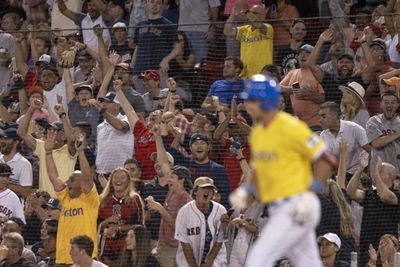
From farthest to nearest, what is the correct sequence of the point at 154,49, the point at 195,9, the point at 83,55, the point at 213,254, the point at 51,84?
the point at 195,9, the point at 83,55, the point at 51,84, the point at 154,49, the point at 213,254

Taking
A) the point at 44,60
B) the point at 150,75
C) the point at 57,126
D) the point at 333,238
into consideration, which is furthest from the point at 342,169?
the point at 44,60

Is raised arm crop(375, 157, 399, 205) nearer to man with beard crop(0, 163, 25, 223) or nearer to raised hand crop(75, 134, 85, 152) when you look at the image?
raised hand crop(75, 134, 85, 152)

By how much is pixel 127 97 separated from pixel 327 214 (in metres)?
3.19

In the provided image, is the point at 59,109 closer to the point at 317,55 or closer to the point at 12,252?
the point at 12,252

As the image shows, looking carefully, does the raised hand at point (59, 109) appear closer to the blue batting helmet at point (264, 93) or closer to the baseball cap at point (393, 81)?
the baseball cap at point (393, 81)

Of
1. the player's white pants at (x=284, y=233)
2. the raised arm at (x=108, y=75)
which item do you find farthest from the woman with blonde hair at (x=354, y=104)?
the player's white pants at (x=284, y=233)

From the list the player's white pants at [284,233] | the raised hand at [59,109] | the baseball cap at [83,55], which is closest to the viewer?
the player's white pants at [284,233]

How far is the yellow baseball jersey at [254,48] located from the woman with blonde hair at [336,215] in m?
2.72

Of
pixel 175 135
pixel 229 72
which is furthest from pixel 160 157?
pixel 229 72

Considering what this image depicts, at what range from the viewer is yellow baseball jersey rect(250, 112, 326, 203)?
9992 mm

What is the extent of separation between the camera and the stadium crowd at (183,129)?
14.1 meters

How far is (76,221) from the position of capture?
14.3 meters

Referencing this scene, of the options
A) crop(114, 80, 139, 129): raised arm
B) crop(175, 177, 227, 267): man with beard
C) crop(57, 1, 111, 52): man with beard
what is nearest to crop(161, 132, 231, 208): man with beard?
crop(175, 177, 227, 267): man with beard

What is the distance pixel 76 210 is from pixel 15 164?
178 cm
